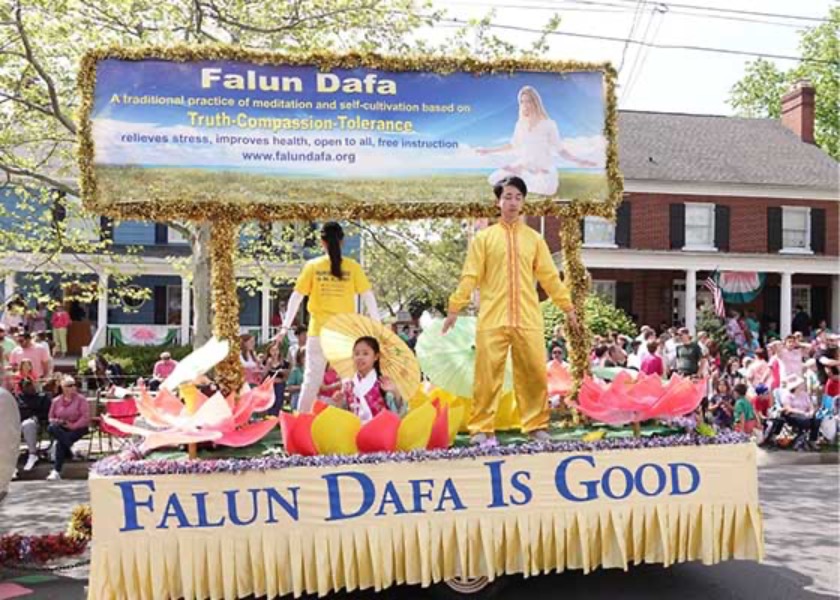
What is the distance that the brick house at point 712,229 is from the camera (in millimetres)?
26250

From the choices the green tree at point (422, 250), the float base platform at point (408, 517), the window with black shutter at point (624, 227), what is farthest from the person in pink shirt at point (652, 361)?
the window with black shutter at point (624, 227)

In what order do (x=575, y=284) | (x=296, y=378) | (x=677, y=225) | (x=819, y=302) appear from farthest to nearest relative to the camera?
1. (x=819, y=302)
2. (x=677, y=225)
3. (x=296, y=378)
4. (x=575, y=284)

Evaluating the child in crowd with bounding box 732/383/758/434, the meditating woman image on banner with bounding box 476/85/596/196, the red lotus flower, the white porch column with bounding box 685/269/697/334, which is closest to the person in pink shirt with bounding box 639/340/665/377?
the child in crowd with bounding box 732/383/758/434

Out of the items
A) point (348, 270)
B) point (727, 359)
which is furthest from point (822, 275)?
point (348, 270)

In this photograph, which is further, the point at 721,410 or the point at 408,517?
the point at 721,410

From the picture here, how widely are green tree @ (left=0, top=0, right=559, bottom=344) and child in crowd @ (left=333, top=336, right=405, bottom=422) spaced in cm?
682

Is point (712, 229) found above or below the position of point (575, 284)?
above

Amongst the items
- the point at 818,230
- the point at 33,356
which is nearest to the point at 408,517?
the point at 33,356

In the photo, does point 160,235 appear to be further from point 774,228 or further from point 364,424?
point 364,424

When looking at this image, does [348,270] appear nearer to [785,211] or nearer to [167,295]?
[167,295]

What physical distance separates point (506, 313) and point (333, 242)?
1569mm

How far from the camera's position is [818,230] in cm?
2781

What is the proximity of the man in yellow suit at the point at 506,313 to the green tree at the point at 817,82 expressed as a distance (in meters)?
34.0

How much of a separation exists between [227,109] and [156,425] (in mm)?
2258
